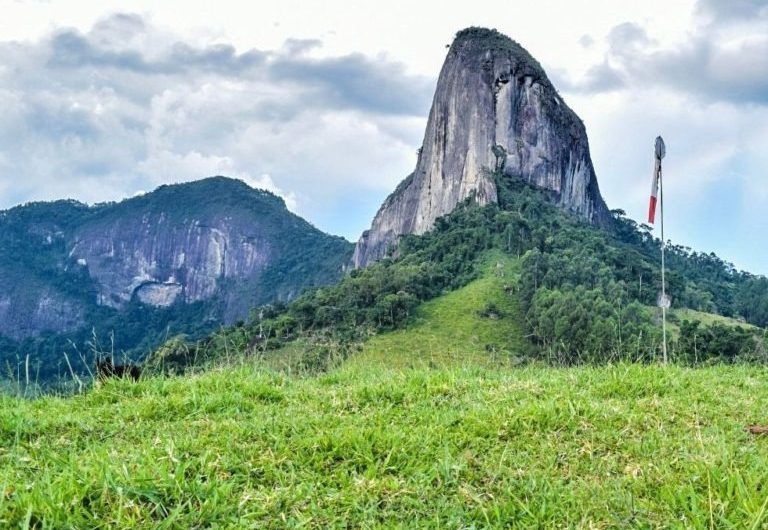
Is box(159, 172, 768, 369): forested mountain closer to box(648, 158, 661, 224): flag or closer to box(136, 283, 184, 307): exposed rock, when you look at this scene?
box(648, 158, 661, 224): flag

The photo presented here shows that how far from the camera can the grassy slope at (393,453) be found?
2.81 m

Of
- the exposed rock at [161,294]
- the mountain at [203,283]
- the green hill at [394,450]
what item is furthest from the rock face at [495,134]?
the exposed rock at [161,294]

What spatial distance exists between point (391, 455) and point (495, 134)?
10273 cm

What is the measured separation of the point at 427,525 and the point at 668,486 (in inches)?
43.9

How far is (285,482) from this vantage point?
314 centimetres

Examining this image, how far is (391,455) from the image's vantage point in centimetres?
345

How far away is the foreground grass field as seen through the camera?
2803 mm

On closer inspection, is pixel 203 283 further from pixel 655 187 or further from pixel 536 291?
pixel 655 187

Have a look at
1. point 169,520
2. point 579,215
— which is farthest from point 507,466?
point 579,215

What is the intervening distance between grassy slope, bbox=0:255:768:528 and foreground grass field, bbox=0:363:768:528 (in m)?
0.01

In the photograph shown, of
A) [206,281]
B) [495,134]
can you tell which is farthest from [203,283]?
[495,134]

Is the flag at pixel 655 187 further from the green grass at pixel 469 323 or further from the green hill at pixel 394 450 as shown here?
the green grass at pixel 469 323

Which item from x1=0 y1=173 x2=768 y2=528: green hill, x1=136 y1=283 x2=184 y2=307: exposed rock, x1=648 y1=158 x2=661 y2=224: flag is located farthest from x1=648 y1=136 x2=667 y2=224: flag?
x1=136 y1=283 x2=184 y2=307: exposed rock

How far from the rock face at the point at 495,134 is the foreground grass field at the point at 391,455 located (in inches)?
3494
